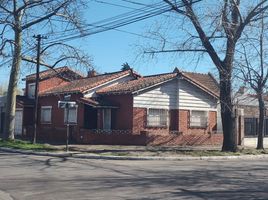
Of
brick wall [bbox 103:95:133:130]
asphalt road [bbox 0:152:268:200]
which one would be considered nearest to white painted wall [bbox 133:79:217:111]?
brick wall [bbox 103:95:133:130]

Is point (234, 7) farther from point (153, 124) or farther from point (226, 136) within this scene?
point (153, 124)

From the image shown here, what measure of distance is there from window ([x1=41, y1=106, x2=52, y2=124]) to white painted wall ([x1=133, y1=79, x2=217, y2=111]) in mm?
9222

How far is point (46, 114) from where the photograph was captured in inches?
1486

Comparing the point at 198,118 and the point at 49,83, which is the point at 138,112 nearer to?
the point at 198,118

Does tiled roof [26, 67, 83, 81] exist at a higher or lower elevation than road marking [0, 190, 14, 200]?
higher

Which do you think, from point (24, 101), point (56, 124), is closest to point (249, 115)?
point (56, 124)

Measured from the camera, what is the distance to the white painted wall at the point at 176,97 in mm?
31547

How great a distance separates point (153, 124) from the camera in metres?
32.1

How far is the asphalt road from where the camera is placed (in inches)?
437

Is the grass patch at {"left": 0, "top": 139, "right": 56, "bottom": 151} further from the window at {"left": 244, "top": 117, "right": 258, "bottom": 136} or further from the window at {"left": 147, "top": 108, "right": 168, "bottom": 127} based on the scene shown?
the window at {"left": 244, "top": 117, "right": 258, "bottom": 136}

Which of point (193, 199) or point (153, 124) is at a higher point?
point (153, 124)

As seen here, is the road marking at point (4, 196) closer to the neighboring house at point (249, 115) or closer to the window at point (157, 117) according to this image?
the window at point (157, 117)

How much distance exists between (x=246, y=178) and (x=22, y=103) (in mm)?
27152

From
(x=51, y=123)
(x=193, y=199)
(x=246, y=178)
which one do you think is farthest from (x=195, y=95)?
(x=193, y=199)
